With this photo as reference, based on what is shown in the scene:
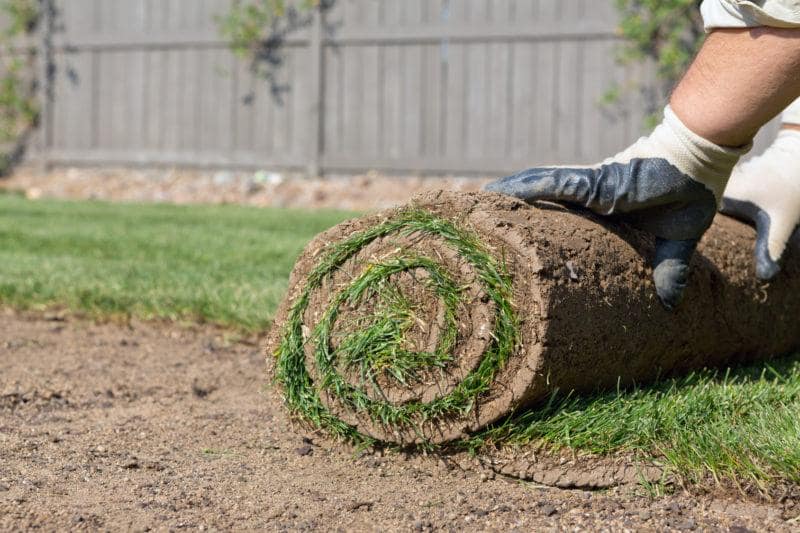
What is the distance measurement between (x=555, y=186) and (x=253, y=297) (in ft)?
6.26

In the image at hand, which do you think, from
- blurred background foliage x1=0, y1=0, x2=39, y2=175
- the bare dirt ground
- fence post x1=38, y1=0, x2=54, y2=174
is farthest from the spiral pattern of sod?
blurred background foliage x1=0, y1=0, x2=39, y2=175

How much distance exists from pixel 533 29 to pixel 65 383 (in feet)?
22.9

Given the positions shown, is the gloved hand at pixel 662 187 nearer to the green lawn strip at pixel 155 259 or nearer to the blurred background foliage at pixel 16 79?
the green lawn strip at pixel 155 259

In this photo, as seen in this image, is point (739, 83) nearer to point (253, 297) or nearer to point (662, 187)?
point (662, 187)

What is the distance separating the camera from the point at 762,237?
314 centimetres

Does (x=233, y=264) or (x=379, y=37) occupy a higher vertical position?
(x=379, y=37)

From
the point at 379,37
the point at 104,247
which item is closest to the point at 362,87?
the point at 379,37

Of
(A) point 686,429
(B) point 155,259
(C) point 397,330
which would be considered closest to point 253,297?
(B) point 155,259

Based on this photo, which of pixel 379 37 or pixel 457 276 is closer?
pixel 457 276

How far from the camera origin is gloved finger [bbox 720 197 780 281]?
309cm

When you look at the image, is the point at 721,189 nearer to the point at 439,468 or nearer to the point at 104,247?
the point at 439,468

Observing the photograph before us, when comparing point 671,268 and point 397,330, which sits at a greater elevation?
point 671,268

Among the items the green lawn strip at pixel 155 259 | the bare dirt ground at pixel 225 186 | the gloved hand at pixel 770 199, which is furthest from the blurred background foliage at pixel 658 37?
the gloved hand at pixel 770 199

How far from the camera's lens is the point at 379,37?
9867mm
